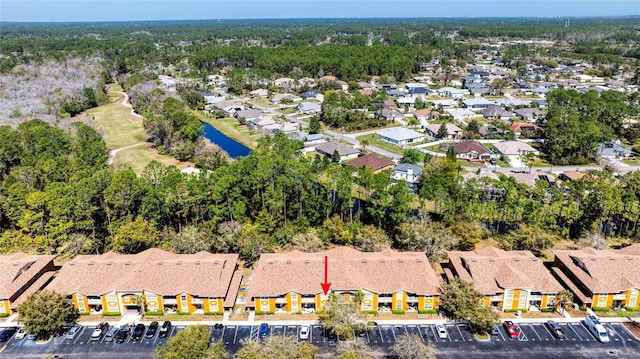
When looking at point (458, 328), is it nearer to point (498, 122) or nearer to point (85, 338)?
point (85, 338)

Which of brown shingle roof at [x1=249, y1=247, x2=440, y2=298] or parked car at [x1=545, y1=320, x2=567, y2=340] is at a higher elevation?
brown shingle roof at [x1=249, y1=247, x2=440, y2=298]

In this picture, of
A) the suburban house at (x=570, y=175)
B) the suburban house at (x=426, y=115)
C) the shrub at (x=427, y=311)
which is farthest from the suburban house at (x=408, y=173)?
the suburban house at (x=426, y=115)

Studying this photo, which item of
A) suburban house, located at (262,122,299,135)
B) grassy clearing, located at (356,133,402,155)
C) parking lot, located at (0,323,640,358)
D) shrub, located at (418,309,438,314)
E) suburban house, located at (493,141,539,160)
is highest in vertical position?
suburban house, located at (262,122,299,135)

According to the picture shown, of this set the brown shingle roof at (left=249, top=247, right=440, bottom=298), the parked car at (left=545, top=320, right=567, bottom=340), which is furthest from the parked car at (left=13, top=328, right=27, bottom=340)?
the parked car at (left=545, top=320, right=567, bottom=340)

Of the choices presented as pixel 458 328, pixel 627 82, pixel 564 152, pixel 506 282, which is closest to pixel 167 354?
pixel 458 328

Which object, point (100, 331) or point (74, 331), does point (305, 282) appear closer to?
point (100, 331)

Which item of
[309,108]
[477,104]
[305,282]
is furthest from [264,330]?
[477,104]

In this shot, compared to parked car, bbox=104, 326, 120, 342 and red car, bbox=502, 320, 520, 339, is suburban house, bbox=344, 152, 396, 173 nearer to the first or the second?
red car, bbox=502, 320, 520, 339
